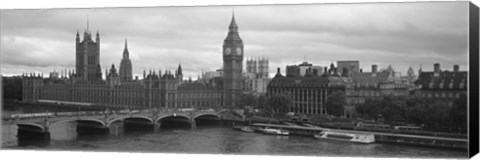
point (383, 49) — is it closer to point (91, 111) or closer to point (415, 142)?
point (415, 142)

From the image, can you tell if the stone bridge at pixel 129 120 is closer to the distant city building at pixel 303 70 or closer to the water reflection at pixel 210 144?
the water reflection at pixel 210 144

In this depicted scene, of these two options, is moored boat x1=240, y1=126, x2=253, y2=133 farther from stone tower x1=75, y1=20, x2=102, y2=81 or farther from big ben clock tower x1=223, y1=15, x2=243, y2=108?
stone tower x1=75, y1=20, x2=102, y2=81

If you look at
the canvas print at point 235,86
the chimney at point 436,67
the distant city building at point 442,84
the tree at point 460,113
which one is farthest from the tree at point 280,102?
the tree at point 460,113

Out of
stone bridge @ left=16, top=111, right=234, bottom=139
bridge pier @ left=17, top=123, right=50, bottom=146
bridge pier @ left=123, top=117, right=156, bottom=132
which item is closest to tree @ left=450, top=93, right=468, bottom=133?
stone bridge @ left=16, top=111, right=234, bottom=139

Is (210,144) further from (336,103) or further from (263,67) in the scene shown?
(336,103)

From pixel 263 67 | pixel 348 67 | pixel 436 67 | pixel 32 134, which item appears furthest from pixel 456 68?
pixel 32 134

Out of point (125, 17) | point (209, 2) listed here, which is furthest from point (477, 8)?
point (125, 17)
